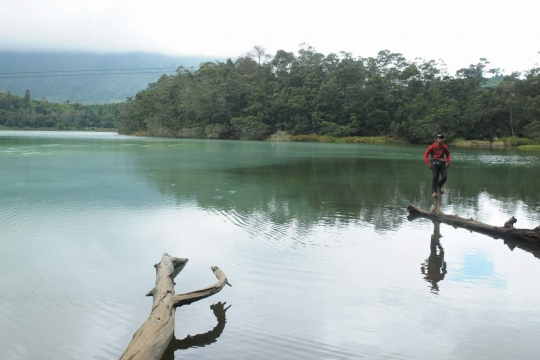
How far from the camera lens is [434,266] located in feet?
21.1

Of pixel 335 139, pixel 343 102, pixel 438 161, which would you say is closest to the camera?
pixel 438 161

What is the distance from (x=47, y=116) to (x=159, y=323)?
132 m

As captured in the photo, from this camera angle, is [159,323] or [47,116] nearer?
[159,323]

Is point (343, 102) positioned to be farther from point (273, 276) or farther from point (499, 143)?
point (273, 276)

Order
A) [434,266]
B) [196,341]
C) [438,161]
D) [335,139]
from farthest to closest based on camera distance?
[335,139] < [438,161] < [434,266] < [196,341]

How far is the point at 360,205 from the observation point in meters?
11.2

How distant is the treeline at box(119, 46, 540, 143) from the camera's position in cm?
5788

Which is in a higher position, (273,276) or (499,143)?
(499,143)

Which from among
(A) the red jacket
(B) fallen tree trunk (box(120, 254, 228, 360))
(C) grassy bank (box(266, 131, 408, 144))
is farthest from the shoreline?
(B) fallen tree trunk (box(120, 254, 228, 360))

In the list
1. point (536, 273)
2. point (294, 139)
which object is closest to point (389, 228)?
point (536, 273)

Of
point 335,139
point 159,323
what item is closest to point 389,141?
point 335,139

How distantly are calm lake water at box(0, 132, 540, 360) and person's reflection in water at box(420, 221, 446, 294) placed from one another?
0.09 ft

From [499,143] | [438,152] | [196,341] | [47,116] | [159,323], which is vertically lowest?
[196,341]

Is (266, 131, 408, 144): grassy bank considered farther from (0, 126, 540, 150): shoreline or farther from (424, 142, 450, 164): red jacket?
(424, 142, 450, 164): red jacket
